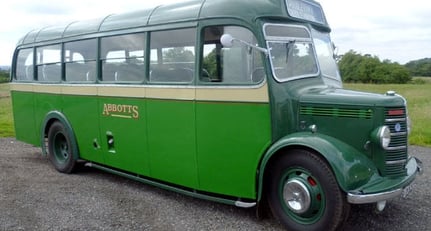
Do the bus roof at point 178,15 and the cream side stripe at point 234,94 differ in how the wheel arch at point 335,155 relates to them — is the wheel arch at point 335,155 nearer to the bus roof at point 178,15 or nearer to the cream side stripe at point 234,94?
the cream side stripe at point 234,94

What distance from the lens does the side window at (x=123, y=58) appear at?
6.20m

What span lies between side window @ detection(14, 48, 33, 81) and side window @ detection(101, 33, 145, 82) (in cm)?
243

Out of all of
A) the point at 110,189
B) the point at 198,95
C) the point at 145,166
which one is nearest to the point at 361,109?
the point at 198,95

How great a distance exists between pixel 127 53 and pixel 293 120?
2809mm

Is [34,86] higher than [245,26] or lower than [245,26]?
lower

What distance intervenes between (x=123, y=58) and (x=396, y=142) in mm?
3898

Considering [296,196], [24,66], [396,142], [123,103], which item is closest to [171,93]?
[123,103]

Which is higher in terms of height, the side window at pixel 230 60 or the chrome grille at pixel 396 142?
the side window at pixel 230 60

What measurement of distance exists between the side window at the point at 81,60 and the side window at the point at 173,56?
59.1 inches

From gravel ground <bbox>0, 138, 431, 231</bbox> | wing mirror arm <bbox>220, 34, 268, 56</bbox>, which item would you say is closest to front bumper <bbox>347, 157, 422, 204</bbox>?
gravel ground <bbox>0, 138, 431, 231</bbox>

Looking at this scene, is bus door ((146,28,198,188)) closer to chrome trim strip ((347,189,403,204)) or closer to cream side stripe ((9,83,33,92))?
chrome trim strip ((347,189,403,204))

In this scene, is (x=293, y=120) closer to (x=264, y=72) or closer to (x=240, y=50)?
(x=264, y=72)

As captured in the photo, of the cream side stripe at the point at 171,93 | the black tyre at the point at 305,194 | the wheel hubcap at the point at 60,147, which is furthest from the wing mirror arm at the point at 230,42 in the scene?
the wheel hubcap at the point at 60,147

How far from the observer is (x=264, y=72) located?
4.85m
